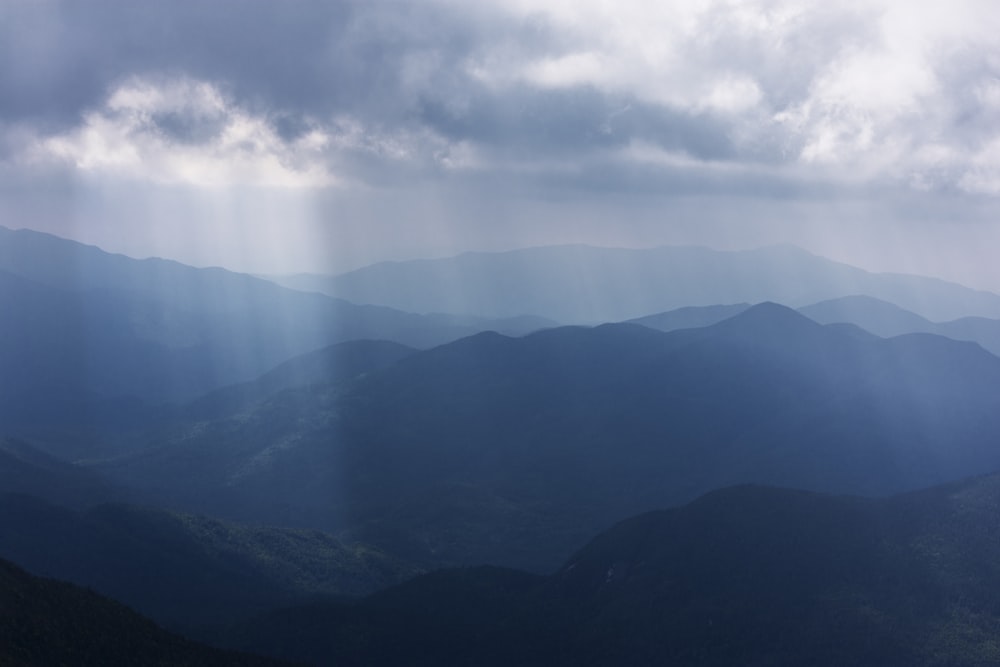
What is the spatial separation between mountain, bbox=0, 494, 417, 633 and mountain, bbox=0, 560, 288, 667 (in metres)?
40.1

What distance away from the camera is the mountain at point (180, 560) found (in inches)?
4195

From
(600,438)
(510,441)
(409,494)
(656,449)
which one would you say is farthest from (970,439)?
(409,494)

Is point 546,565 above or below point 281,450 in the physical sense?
below

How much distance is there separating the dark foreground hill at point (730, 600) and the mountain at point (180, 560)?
20231 millimetres

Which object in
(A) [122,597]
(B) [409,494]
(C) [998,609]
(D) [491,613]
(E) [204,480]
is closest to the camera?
(C) [998,609]

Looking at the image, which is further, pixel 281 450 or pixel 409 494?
pixel 281 450

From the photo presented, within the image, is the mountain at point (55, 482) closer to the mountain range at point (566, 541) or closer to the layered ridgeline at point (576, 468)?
the mountain range at point (566, 541)

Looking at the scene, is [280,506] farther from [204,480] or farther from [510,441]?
[510,441]

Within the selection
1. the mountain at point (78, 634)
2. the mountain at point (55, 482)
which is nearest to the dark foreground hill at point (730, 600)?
the mountain at point (78, 634)

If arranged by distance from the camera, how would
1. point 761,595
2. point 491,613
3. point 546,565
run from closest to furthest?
point 761,595 < point 491,613 < point 546,565

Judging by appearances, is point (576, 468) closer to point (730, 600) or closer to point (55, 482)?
point (55, 482)

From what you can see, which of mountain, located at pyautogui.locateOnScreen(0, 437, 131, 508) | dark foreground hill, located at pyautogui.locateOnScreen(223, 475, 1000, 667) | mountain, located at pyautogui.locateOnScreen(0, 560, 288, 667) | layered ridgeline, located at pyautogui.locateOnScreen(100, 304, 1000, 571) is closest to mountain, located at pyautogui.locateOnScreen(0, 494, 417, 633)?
layered ridgeline, located at pyautogui.locateOnScreen(100, 304, 1000, 571)

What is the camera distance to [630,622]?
83.4 meters

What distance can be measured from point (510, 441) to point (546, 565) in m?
64.0
